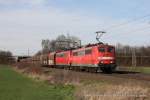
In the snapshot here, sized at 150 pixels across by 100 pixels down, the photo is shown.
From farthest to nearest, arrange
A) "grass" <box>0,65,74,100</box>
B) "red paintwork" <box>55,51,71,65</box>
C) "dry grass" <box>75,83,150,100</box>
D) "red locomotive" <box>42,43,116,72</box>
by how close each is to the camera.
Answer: "red paintwork" <box>55,51,71,65</box>
"red locomotive" <box>42,43,116,72</box>
"grass" <box>0,65,74,100</box>
"dry grass" <box>75,83,150,100</box>

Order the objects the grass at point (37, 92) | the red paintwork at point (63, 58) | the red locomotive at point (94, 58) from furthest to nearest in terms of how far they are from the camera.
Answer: the red paintwork at point (63, 58) → the red locomotive at point (94, 58) → the grass at point (37, 92)

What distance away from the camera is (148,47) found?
120875mm

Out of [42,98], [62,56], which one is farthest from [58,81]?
[62,56]

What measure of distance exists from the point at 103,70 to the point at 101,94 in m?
28.8

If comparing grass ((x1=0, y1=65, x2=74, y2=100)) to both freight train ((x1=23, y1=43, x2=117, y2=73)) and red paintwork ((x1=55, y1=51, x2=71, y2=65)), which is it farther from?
red paintwork ((x1=55, y1=51, x2=71, y2=65))

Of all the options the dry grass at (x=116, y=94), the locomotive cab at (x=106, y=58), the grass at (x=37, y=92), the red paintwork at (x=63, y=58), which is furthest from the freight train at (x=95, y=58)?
the dry grass at (x=116, y=94)

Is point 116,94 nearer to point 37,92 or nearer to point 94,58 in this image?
point 37,92

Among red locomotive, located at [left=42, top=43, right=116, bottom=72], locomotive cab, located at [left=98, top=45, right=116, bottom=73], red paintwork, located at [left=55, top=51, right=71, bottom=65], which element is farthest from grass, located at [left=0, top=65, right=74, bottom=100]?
red paintwork, located at [left=55, top=51, right=71, bottom=65]

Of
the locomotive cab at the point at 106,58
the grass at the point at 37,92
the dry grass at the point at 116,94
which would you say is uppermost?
the locomotive cab at the point at 106,58

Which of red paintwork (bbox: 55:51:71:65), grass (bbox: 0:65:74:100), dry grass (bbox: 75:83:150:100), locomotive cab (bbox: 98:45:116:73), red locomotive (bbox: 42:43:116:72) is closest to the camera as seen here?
dry grass (bbox: 75:83:150:100)

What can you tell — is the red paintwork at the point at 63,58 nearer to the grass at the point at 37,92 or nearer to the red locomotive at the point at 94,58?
the red locomotive at the point at 94,58

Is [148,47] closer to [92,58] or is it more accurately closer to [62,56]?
[62,56]

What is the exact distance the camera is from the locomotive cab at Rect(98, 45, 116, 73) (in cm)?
4709

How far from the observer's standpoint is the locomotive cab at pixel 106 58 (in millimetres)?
47094
